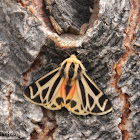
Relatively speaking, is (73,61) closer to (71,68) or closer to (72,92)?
(71,68)

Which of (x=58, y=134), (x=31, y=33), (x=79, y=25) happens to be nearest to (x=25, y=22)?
(x=31, y=33)

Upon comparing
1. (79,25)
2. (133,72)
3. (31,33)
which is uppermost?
(79,25)

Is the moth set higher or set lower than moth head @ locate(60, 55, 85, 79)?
lower

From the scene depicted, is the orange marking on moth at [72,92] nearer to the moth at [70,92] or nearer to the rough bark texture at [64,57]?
the moth at [70,92]

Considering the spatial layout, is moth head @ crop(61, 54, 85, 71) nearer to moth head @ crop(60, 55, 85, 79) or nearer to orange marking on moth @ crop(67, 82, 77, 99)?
moth head @ crop(60, 55, 85, 79)

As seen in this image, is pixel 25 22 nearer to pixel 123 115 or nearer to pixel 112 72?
pixel 112 72

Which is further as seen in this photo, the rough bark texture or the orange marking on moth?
the orange marking on moth

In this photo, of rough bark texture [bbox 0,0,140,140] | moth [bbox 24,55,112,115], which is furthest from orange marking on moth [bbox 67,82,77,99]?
rough bark texture [bbox 0,0,140,140]
